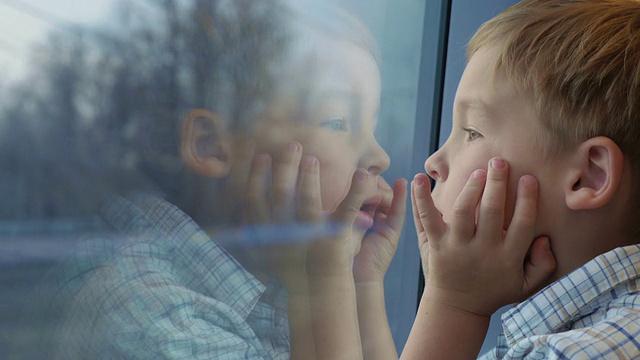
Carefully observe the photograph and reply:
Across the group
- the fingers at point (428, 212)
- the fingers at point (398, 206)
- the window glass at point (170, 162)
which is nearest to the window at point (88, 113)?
the window glass at point (170, 162)

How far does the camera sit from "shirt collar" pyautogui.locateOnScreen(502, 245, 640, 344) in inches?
28.6

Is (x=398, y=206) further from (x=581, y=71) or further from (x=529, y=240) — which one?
(x=581, y=71)

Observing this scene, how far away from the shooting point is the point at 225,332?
67cm

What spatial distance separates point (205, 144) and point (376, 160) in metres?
0.35

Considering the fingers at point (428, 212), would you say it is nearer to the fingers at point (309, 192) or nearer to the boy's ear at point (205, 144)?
the fingers at point (309, 192)

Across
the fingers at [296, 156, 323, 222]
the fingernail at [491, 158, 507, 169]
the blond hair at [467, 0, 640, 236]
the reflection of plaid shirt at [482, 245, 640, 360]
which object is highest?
the blond hair at [467, 0, 640, 236]

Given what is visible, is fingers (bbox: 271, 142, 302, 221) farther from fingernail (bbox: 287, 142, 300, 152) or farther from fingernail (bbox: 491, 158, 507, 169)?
fingernail (bbox: 491, 158, 507, 169)

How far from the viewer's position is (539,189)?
2.52 feet

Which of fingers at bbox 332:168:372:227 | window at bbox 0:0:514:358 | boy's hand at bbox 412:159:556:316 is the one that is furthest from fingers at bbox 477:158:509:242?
window at bbox 0:0:514:358

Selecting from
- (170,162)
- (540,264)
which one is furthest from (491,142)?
(170,162)

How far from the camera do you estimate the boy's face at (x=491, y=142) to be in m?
0.76

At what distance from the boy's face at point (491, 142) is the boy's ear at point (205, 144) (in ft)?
1.02

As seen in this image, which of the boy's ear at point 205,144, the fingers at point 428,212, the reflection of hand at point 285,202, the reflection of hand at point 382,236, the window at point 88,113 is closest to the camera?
the window at point 88,113

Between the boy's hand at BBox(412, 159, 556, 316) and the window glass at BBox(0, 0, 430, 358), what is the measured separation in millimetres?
131
